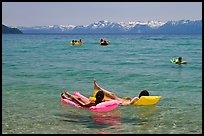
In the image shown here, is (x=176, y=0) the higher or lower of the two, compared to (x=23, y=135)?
higher

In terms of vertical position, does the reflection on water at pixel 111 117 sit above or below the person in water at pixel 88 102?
below

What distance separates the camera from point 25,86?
648 inches

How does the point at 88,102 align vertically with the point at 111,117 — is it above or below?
above

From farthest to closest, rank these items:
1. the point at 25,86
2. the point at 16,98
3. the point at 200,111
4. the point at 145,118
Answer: the point at 25,86, the point at 16,98, the point at 200,111, the point at 145,118

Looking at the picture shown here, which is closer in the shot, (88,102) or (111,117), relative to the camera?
(111,117)

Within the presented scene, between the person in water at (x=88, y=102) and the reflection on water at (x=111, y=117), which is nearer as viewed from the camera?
the reflection on water at (x=111, y=117)

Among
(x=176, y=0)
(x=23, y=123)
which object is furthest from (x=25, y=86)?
(x=176, y=0)

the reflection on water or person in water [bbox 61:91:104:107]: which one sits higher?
person in water [bbox 61:91:104:107]

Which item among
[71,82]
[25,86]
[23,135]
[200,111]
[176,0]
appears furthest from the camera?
[71,82]

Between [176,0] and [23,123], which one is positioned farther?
[23,123]

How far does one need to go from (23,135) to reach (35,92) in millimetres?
6433

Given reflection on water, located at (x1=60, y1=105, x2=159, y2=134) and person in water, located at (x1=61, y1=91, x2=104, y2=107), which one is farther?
person in water, located at (x1=61, y1=91, x2=104, y2=107)

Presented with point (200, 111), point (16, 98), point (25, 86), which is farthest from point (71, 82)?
point (200, 111)

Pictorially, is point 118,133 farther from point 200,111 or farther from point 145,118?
point 200,111
